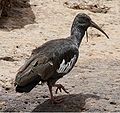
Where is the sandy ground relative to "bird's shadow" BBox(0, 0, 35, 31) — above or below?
below

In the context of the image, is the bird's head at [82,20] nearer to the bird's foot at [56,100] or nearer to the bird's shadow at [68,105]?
the bird's shadow at [68,105]

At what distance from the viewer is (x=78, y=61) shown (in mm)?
8844

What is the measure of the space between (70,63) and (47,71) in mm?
465

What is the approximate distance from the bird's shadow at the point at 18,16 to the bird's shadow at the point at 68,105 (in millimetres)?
3824

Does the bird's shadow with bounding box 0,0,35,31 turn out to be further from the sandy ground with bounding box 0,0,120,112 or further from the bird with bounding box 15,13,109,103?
the bird with bounding box 15,13,109,103

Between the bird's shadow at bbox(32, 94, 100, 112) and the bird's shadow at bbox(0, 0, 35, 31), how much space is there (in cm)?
382

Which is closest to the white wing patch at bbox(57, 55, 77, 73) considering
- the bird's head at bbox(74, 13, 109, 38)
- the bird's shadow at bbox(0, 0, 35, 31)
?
the bird's head at bbox(74, 13, 109, 38)

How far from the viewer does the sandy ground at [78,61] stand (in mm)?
6957

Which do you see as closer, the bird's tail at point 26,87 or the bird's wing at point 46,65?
the bird's tail at point 26,87

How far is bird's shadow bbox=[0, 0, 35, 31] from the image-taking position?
10750mm

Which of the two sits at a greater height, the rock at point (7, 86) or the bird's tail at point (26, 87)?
the bird's tail at point (26, 87)

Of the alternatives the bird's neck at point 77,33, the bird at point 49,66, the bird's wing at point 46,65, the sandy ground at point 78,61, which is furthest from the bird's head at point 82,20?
the sandy ground at point 78,61

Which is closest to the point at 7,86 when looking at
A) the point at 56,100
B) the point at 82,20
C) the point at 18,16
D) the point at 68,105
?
the point at 56,100

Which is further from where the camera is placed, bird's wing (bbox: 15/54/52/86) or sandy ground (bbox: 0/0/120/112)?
sandy ground (bbox: 0/0/120/112)
